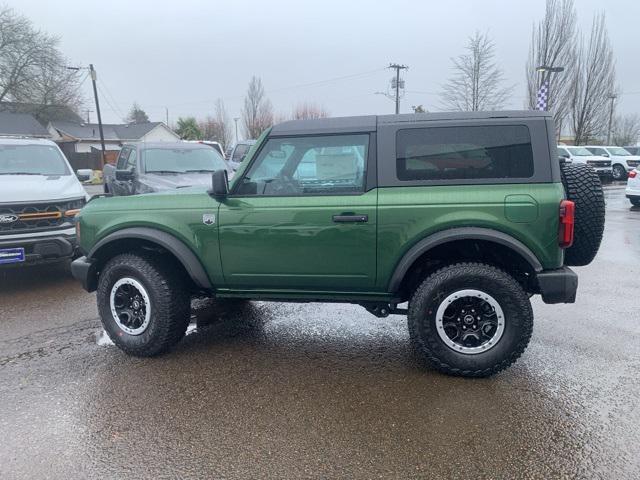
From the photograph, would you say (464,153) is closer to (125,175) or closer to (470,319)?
(470,319)

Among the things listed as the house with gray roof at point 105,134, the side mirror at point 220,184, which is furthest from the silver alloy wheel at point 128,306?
the house with gray roof at point 105,134

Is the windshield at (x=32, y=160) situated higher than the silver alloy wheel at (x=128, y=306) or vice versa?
the windshield at (x=32, y=160)

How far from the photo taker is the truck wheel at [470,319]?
12.1 feet

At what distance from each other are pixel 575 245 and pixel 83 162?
4000cm

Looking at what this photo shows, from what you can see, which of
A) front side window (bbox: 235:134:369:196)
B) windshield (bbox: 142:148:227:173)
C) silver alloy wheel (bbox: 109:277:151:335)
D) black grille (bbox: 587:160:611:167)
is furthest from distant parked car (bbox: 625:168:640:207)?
silver alloy wheel (bbox: 109:277:151:335)

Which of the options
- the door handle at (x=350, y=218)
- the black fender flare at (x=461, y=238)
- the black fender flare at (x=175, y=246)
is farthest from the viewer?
the black fender flare at (x=175, y=246)

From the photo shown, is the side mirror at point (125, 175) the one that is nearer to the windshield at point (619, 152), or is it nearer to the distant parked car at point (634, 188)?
the distant parked car at point (634, 188)

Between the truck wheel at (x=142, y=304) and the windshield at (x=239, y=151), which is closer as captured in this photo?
the truck wheel at (x=142, y=304)

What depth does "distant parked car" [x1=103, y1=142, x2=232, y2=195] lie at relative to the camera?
28.7ft

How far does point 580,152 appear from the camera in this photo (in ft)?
80.7

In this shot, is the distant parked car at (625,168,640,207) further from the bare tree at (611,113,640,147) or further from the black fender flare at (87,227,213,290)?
the bare tree at (611,113,640,147)

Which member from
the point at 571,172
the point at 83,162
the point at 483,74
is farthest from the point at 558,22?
the point at 83,162

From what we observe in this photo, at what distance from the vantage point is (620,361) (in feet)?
13.3

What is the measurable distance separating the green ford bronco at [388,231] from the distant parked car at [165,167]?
177 inches
